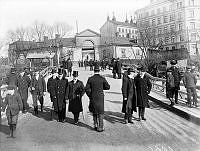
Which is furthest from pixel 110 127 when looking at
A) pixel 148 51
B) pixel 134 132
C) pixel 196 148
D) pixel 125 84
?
pixel 148 51

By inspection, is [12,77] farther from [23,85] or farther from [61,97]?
[61,97]

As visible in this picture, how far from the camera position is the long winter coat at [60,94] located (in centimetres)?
664

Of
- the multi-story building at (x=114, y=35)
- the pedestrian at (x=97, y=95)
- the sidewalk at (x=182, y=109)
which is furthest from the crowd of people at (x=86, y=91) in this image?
the multi-story building at (x=114, y=35)

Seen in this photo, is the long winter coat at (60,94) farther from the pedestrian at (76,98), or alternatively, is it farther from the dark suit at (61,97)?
the pedestrian at (76,98)

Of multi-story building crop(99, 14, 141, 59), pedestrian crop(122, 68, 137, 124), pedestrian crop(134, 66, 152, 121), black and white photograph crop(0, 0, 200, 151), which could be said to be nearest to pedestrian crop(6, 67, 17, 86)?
black and white photograph crop(0, 0, 200, 151)

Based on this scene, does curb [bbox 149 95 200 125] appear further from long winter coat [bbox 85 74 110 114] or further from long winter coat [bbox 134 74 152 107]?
long winter coat [bbox 85 74 110 114]

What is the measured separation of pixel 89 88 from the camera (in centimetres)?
583

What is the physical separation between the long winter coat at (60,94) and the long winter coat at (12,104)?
1.28 m

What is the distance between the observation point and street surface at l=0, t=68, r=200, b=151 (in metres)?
4.61

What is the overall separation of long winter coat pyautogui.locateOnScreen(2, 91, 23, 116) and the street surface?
0.42 m

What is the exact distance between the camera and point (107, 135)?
538 cm

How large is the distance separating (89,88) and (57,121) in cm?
149

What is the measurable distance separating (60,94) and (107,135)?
1821mm

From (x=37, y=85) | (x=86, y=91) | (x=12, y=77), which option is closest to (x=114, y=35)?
(x=37, y=85)
